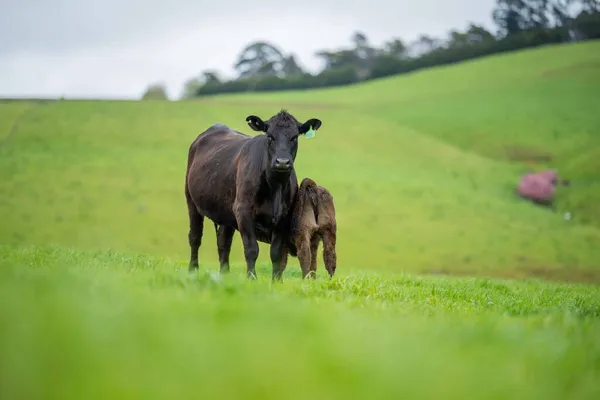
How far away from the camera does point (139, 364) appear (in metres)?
2.42

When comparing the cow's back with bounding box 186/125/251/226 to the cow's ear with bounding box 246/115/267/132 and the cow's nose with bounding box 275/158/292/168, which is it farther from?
the cow's nose with bounding box 275/158/292/168

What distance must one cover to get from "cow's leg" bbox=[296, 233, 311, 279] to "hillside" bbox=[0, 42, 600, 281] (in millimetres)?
10609

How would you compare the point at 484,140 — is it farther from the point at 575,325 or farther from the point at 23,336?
the point at 23,336

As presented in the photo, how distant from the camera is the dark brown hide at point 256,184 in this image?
10.7 meters

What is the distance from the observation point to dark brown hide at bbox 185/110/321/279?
10.7 metres

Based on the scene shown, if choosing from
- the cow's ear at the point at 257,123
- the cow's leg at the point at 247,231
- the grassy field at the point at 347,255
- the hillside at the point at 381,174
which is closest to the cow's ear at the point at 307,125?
the cow's ear at the point at 257,123

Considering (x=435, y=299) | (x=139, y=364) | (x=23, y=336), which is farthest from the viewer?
(x=435, y=299)

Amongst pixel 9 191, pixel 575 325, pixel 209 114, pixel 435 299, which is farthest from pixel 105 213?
pixel 575 325

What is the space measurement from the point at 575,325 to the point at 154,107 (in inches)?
2031

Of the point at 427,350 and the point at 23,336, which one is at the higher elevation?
the point at 23,336

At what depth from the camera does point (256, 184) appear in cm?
1080

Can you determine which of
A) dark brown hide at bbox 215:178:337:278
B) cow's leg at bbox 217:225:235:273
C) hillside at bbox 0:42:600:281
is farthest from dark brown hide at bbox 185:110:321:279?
hillside at bbox 0:42:600:281

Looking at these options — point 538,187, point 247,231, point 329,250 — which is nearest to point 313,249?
point 329,250

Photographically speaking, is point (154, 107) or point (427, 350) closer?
point (427, 350)
